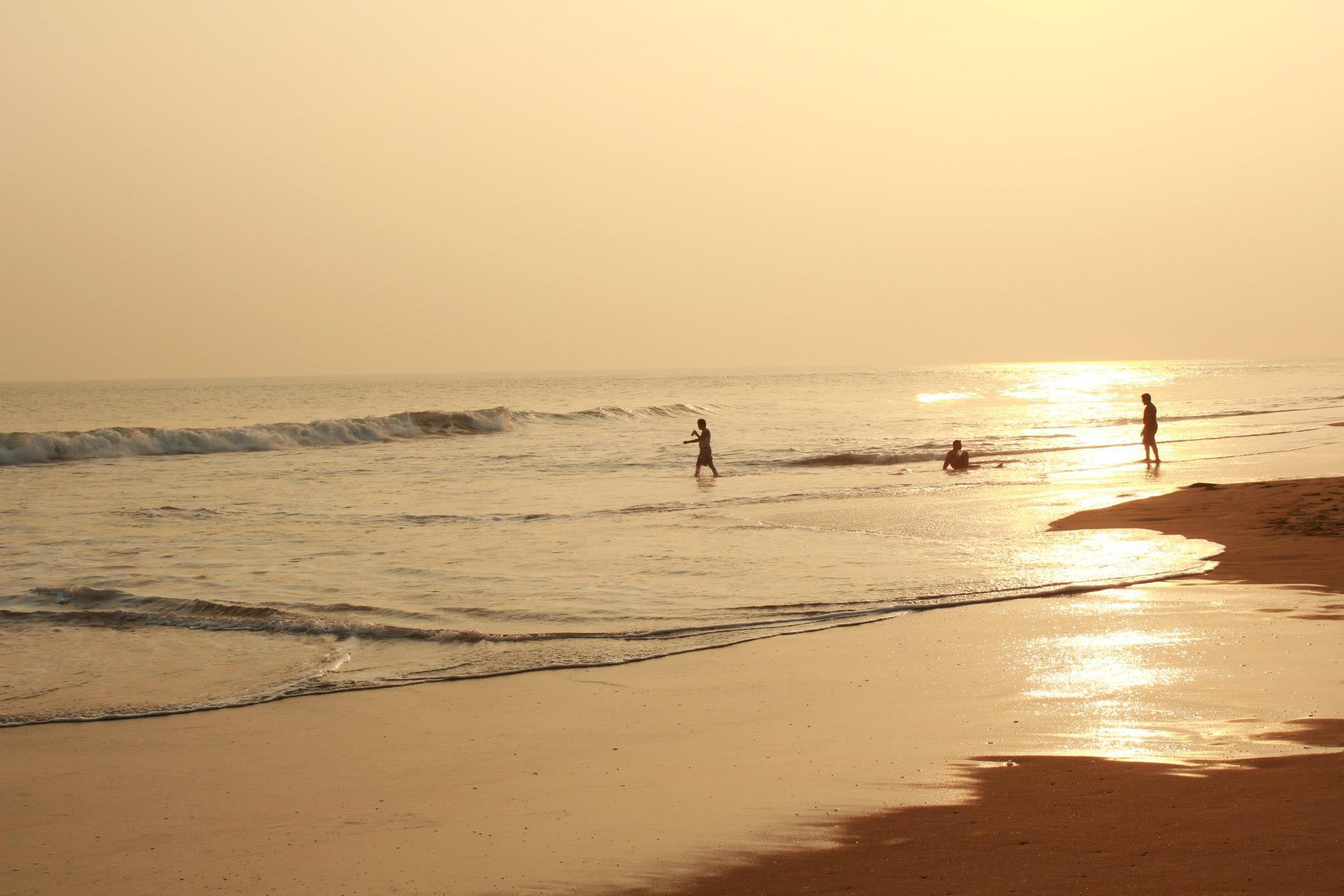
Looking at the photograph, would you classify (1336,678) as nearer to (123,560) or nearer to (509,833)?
(509,833)

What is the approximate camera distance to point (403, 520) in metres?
18.7

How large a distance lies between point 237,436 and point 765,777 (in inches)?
1658

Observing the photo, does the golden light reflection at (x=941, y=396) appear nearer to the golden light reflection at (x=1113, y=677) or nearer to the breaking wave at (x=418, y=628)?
the breaking wave at (x=418, y=628)

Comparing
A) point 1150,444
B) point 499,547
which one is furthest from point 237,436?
point 1150,444

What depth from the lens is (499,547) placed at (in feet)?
49.8

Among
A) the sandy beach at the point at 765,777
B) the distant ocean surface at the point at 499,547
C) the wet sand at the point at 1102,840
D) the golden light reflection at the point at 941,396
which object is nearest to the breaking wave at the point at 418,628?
the distant ocean surface at the point at 499,547

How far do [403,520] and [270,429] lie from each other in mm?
30743

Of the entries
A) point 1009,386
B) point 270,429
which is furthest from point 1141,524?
point 1009,386

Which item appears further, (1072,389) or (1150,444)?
(1072,389)

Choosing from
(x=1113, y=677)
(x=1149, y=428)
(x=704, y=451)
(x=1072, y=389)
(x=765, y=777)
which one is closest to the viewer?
(x=765, y=777)

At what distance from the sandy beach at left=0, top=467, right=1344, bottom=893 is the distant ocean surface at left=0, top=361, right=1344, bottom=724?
1029 mm

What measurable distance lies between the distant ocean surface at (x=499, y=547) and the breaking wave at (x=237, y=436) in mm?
208

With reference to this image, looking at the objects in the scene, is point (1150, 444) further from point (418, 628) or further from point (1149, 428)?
point (418, 628)

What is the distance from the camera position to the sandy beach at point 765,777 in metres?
4.66
